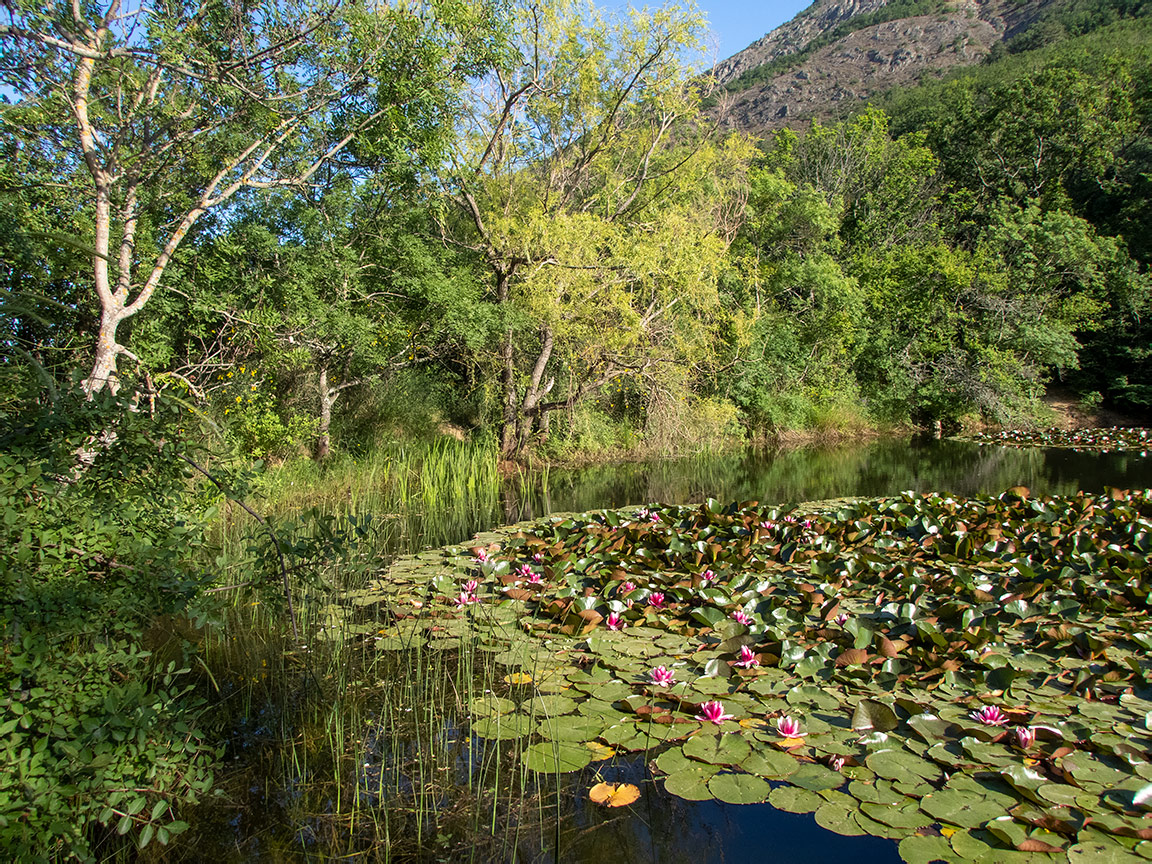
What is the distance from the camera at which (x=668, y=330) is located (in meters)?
14.1

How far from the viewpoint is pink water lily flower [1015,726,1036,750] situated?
8.52 ft

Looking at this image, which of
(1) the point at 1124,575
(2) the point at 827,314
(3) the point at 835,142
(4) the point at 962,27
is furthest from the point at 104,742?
(4) the point at 962,27

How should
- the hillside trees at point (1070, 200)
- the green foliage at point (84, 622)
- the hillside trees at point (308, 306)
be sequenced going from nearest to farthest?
the green foliage at point (84, 622), the hillside trees at point (308, 306), the hillside trees at point (1070, 200)

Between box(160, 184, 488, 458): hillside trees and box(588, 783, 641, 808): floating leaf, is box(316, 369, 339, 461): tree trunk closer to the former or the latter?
box(160, 184, 488, 458): hillside trees

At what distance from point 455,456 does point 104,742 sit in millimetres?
8609

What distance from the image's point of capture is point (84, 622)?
7.01ft

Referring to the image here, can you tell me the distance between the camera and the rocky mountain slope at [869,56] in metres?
Answer: 64.1

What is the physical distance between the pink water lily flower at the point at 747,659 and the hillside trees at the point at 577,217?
31.0 feet

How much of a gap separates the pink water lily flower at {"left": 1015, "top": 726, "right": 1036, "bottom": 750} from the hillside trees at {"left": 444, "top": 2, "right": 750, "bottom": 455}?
412 inches

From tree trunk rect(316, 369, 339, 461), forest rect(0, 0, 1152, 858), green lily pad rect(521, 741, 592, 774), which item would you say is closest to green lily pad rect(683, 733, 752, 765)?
green lily pad rect(521, 741, 592, 774)

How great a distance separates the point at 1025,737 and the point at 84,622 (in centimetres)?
339

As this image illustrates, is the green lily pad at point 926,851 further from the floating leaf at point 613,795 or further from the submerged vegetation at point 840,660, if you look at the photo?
the floating leaf at point 613,795

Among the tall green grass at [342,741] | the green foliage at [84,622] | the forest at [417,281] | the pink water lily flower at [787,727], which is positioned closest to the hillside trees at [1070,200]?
the forest at [417,281]

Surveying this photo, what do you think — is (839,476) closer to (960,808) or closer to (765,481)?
(765,481)
